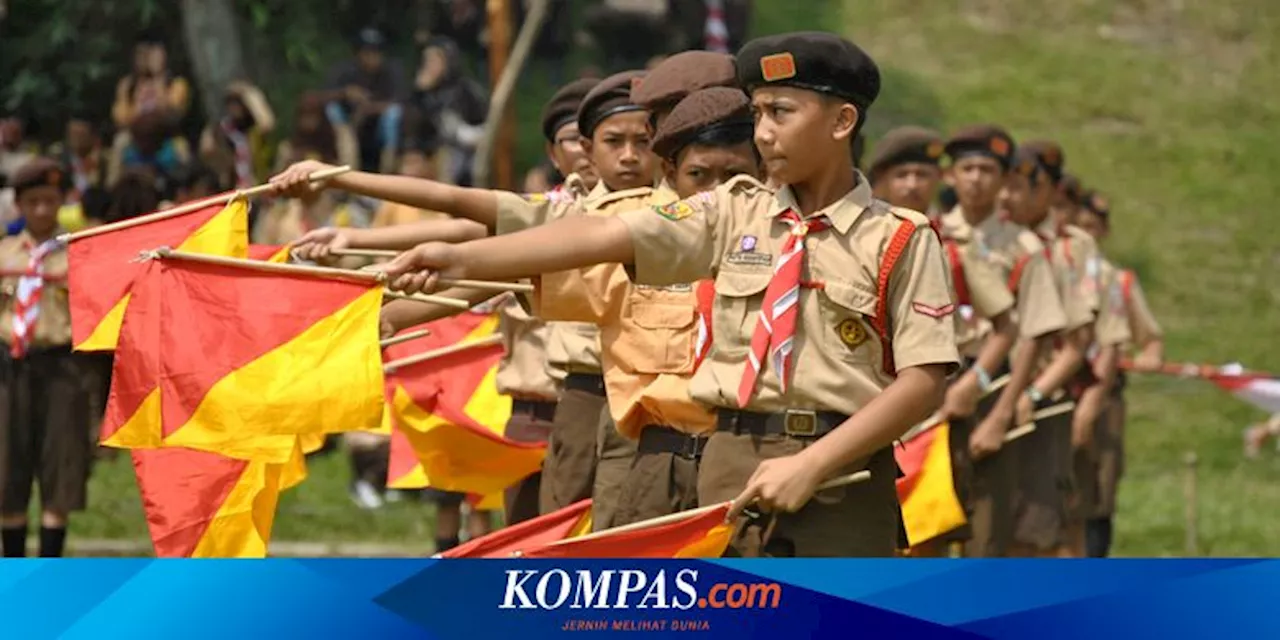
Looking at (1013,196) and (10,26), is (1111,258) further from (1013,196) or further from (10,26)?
(1013,196)

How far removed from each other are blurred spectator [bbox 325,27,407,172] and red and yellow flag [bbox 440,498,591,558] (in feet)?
47.3

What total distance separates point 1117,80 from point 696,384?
24.0m

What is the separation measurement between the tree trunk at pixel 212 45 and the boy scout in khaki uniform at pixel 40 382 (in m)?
10.6

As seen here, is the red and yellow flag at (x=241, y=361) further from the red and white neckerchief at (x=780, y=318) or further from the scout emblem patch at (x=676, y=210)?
the red and white neckerchief at (x=780, y=318)

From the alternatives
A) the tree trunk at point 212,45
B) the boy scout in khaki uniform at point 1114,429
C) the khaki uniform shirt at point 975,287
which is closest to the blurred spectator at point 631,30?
the tree trunk at point 212,45

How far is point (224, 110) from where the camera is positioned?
26.0 m

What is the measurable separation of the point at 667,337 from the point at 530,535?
0.73 meters

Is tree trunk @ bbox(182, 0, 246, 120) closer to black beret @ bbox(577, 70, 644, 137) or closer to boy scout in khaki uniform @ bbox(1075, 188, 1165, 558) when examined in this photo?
boy scout in khaki uniform @ bbox(1075, 188, 1165, 558)

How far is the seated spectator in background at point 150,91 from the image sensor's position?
976 inches

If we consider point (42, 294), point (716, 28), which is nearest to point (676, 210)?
point (42, 294)

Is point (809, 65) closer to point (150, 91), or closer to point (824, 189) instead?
point (824, 189)

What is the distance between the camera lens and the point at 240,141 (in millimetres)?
24078

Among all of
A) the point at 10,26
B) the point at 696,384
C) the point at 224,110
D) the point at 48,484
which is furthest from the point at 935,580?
the point at 10,26

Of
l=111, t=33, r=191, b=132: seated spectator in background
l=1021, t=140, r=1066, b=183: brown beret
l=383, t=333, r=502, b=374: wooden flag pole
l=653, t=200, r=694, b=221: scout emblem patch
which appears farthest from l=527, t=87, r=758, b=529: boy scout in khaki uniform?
l=111, t=33, r=191, b=132: seated spectator in background
